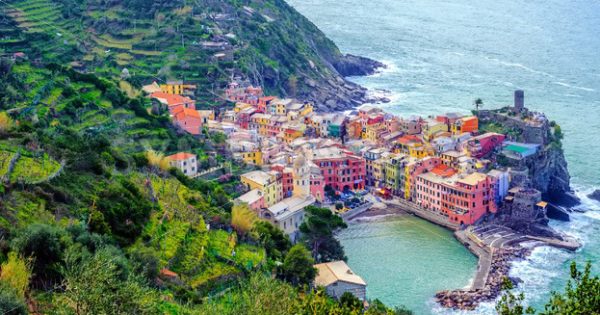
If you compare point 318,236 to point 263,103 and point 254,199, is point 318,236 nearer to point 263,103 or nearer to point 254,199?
point 254,199

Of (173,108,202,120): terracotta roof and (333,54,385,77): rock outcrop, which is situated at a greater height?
(173,108,202,120): terracotta roof

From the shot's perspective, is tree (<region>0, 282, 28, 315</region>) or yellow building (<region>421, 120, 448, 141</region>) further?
yellow building (<region>421, 120, 448, 141</region>)

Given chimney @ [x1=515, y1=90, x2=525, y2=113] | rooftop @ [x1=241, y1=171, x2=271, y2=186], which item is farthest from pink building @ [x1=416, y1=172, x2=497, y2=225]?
chimney @ [x1=515, y1=90, x2=525, y2=113]

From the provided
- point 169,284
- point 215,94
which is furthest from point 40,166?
point 215,94

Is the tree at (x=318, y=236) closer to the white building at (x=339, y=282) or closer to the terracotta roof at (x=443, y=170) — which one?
the white building at (x=339, y=282)

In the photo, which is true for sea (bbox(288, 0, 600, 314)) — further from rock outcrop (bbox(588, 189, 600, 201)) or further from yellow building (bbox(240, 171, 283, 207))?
yellow building (bbox(240, 171, 283, 207))

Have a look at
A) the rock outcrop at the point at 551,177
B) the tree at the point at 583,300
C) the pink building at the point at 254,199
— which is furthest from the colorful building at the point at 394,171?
the tree at the point at 583,300

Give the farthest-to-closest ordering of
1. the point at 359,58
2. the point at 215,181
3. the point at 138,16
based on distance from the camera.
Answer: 1. the point at 359,58
2. the point at 138,16
3. the point at 215,181

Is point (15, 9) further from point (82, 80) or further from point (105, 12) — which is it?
point (82, 80)
